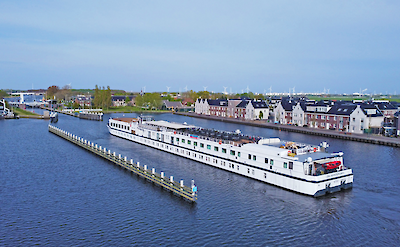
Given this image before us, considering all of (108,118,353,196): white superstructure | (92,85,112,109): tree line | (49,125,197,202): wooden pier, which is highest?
(92,85,112,109): tree line

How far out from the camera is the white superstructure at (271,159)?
1517 inches

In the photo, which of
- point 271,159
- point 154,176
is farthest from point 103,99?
point 271,159

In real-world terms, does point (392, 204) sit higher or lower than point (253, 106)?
lower

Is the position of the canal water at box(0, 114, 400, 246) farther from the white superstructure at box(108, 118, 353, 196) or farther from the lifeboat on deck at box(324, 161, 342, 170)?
the lifeboat on deck at box(324, 161, 342, 170)

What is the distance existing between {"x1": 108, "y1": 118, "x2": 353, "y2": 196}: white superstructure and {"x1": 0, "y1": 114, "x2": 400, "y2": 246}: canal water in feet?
4.43

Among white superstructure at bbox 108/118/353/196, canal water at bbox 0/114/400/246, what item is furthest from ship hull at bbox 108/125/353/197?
canal water at bbox 0/114/400/246

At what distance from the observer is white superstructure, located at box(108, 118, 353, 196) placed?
38531 millimetres

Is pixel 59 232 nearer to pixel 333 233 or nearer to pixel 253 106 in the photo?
pixel 333 233

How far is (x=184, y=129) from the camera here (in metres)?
69.8

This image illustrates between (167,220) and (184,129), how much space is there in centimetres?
3859

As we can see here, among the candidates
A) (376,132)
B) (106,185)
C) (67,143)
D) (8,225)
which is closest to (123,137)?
(67,143)

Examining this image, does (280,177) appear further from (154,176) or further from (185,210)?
(154,176)

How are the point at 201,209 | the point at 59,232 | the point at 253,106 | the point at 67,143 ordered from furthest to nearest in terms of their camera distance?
1. the point at 253,106
2. the point at 67,143
3. the point at 201,209
4. the point at 59,232

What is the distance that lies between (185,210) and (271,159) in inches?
576
